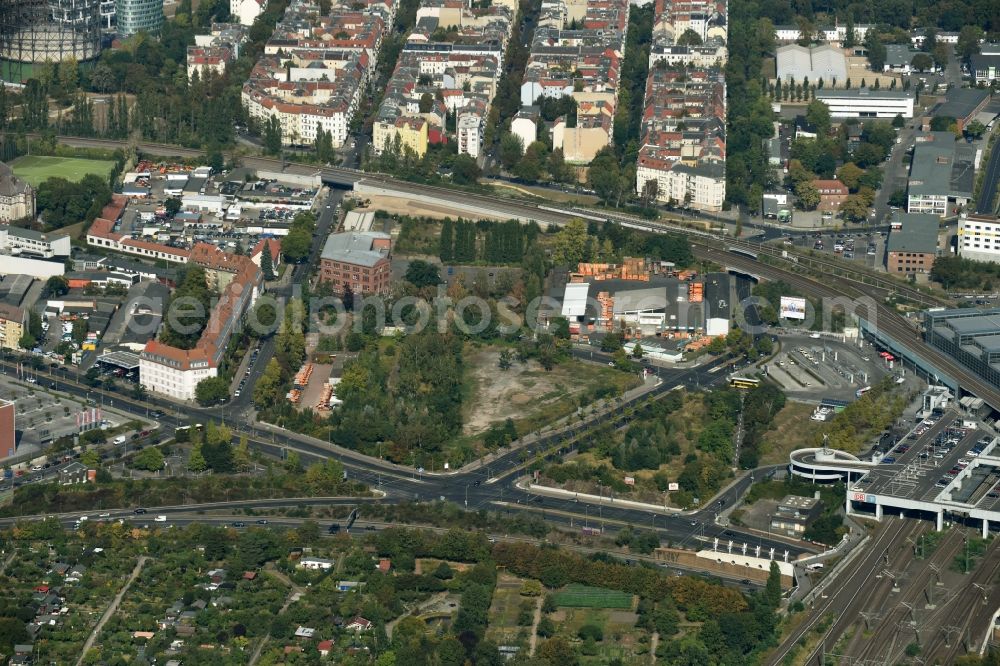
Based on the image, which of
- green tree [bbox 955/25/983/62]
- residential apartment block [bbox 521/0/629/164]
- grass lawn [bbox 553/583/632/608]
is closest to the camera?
grass lawn [bbox 553/583/632/608]

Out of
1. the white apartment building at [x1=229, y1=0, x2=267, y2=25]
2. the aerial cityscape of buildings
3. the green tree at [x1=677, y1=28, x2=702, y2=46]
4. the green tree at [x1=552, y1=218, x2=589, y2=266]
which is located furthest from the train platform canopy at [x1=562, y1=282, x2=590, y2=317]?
the white apartment building at [x1=229, y1=0, x2=267, y2=25]

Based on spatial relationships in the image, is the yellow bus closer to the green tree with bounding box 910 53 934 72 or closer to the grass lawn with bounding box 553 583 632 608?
the grass lawn with bounding box 553 583 632 608

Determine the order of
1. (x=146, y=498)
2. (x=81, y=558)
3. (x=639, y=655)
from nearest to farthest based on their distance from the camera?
(x=639, y=655)
(x=81, y=558)
(x=146, y=498)

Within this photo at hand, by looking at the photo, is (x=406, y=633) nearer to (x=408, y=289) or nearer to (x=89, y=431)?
(x=89, y=431)

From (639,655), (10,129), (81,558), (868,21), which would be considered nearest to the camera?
(639,655)

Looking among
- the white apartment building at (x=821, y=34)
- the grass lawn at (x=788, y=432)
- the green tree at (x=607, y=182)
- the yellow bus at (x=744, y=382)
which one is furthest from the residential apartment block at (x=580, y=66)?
the grass lawn at (x=788, y=432)

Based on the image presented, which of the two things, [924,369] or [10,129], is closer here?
[924,369]

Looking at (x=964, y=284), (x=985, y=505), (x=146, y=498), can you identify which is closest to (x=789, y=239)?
(x=964, y=284)

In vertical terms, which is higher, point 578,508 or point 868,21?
point 868,21
